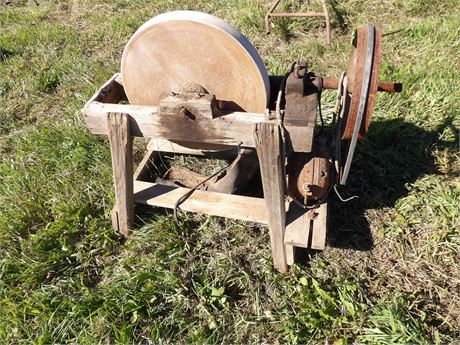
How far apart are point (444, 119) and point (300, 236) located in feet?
7.40

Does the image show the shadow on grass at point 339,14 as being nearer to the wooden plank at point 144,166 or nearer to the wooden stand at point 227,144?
the wooden plank at point 144,166

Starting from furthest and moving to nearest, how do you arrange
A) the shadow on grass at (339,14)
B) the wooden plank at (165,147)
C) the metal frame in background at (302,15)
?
the shadow on grass at (339,14) < the metal frame in background at (302,15) < the wooden plank at (165,147)

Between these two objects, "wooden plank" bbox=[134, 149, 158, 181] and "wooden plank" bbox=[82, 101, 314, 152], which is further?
"wooden plank" bbox=[134, 149, 158, 181]

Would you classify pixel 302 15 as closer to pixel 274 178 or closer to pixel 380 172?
pixel 380 172

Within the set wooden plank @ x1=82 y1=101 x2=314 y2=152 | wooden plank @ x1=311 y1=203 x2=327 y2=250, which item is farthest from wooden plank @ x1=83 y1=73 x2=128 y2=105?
wooden plank @ x1=311 y1=203 x2=327 y2=250

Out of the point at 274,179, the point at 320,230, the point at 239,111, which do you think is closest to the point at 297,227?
the point at 320,230

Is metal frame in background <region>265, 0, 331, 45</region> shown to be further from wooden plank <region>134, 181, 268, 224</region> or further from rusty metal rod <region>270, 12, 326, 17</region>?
wooden plank <region>134, 181, 268, 224</region>

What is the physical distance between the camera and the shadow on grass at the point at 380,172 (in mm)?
3027

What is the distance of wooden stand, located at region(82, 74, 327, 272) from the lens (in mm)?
2150

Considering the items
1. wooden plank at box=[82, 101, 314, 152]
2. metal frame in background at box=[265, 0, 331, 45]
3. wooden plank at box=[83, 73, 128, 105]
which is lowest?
wooden plank at box=[82, 101, 314, 152]

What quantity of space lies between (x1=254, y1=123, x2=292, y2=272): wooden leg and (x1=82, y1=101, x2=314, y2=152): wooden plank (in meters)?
0.07

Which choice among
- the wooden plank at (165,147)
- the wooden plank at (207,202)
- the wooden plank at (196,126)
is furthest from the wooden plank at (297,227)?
the wooden plank at (165,147)

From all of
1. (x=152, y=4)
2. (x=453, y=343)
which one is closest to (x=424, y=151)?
(x=453, y=343)

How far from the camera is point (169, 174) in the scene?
3.44 m
